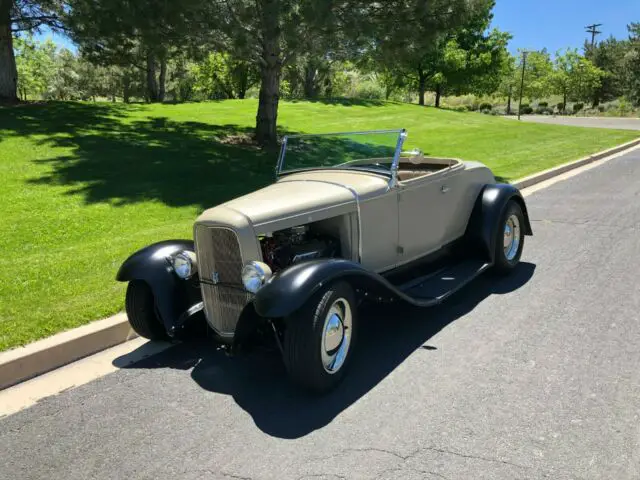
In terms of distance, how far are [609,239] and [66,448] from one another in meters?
6.49

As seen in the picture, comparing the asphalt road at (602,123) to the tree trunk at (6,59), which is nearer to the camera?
the tree trunk at (6,59)

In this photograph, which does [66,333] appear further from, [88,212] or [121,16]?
[121,16]

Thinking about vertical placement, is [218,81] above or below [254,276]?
above

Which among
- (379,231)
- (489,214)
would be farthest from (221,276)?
(489,214)

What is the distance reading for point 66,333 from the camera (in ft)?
13.9

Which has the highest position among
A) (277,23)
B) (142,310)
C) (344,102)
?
(277,23)

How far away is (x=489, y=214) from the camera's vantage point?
5.51 meters

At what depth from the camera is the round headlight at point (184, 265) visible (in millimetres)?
4109

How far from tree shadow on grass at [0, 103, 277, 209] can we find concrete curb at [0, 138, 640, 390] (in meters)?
4.18

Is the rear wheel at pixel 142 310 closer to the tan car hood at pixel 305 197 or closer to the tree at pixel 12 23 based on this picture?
the tan car hood at pixel 305 197

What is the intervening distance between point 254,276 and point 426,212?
2054mm

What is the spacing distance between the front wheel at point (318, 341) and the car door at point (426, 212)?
1248 mm

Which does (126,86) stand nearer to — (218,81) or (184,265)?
(218,81)

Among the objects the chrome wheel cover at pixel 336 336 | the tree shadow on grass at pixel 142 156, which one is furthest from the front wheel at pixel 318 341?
the tree shadow on grass at pixel 142 156
